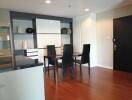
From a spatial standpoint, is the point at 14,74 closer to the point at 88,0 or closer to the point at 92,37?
the point at 88,0

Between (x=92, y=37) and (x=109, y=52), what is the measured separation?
952 millimetres

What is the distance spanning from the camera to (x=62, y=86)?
10.9ft

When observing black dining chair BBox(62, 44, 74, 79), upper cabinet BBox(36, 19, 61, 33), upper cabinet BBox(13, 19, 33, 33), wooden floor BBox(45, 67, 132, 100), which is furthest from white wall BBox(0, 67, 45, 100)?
upper cabinet BBox(36, 19, 61, 33)

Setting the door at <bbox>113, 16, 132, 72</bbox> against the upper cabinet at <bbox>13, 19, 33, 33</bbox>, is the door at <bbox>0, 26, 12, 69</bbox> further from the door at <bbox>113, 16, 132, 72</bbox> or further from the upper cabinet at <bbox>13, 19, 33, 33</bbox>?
the door at <bbox>113, 16, 132, 72</bbox>

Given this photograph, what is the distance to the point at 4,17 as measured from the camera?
160 inches

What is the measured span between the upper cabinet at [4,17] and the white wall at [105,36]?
3530mm

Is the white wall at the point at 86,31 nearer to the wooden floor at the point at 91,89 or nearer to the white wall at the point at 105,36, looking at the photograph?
the white wall at the point at 105,36

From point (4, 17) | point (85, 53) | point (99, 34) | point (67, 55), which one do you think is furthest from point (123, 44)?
point (4, 17)

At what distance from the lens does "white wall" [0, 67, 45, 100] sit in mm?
1370

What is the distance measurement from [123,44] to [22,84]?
396cm

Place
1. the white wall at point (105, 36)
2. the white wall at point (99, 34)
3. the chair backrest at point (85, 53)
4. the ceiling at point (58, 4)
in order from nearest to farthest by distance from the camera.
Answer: the ceiling at point (58, 4) → the chair backrest at point (85, 53) → the white wall at point (105, 36) → the white wall at point (99, 34)

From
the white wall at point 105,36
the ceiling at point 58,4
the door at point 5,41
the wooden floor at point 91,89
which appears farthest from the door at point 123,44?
the door at point 5,41

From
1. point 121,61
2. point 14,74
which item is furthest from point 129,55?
point 14,74

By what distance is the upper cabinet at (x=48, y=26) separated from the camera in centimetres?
511
